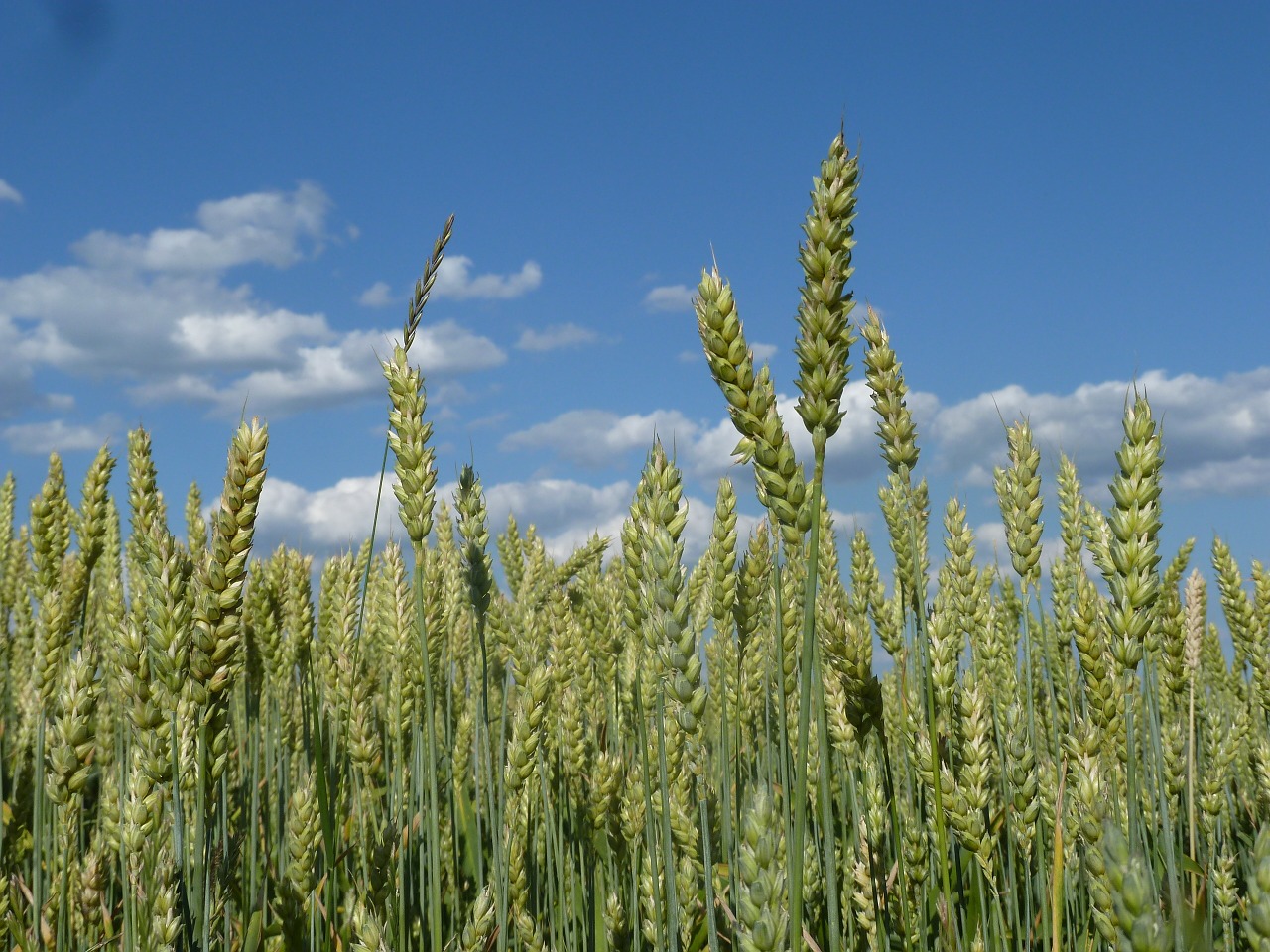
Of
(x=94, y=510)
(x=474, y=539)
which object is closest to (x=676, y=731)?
(x=474, y=539)

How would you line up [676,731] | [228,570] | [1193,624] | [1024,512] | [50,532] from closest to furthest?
[228,570]
[676,731]
[1024,512]
[50,532]
[1193,624]

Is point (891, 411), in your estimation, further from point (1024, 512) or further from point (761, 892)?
point (761, 892)

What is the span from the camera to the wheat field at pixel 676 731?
1.68m

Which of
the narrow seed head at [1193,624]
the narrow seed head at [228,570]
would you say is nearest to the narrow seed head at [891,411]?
the narrow seed head at [228,570]

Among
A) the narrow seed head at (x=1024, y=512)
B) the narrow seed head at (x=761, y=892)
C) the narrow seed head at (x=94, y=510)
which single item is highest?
the narrow seed head at (x=94, y=510)

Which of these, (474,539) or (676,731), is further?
(474,539)

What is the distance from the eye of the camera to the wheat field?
168cm

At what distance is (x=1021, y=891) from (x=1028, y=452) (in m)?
1.65

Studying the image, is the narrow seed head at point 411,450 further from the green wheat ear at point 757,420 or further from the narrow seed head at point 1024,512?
the narrow seed head at point 1024,512

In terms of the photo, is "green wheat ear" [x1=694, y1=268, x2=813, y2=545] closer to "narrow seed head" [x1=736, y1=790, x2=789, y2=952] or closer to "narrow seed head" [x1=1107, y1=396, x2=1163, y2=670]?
"narrow seed head" [x1=736, y1=790, x2=789, y2=952]

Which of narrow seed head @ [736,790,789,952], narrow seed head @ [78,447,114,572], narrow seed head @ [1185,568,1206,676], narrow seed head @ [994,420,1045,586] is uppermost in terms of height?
narrow seed head @ [78,447,114,572]

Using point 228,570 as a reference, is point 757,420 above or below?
above

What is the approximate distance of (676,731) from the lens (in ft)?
7.92

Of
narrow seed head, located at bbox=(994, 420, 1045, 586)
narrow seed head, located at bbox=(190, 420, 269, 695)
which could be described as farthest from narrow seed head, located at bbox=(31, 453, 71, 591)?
narrow seed head, located at bbox=(994, 420, 1045, 586)
